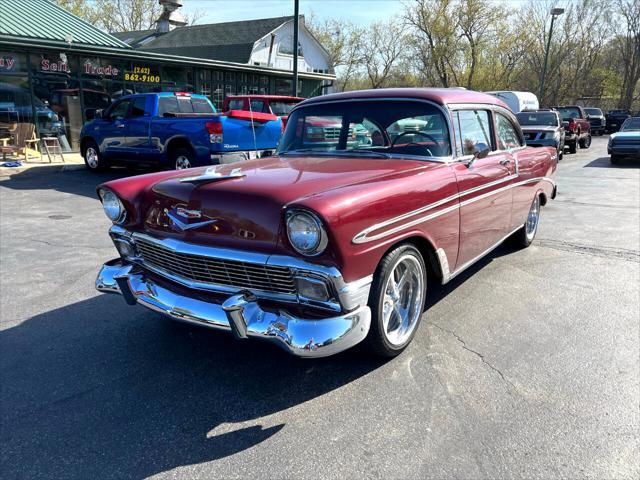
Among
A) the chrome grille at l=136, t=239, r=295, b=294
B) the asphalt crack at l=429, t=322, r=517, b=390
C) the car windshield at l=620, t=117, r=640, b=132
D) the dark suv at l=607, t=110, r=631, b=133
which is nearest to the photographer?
the chrome grille at l=136, t=239, r=295, b=294

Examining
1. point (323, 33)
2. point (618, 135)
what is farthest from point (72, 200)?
point (323, 33)

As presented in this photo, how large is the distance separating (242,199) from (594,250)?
4.80m

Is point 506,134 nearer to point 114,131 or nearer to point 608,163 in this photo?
point 114,131

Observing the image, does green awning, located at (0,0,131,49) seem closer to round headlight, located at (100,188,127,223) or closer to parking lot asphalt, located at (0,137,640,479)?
parking lot asphalt, located at (0,137,640,479)

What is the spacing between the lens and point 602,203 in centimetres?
898

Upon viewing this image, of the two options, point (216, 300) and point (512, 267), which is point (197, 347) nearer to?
point (216, 300)

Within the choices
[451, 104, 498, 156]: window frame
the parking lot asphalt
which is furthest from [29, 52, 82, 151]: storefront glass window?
[451, 104, 498, 156]: window frame

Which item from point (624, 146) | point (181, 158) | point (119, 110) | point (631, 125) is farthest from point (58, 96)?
point (631, 125)

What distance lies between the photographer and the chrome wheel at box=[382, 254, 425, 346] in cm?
319

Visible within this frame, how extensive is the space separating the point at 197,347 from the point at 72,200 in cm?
668

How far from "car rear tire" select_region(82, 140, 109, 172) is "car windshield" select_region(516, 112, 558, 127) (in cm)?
1204

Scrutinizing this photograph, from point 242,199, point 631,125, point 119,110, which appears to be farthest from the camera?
point 631,125

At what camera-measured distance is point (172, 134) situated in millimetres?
10094

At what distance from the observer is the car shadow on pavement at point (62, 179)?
10195 millimetres
